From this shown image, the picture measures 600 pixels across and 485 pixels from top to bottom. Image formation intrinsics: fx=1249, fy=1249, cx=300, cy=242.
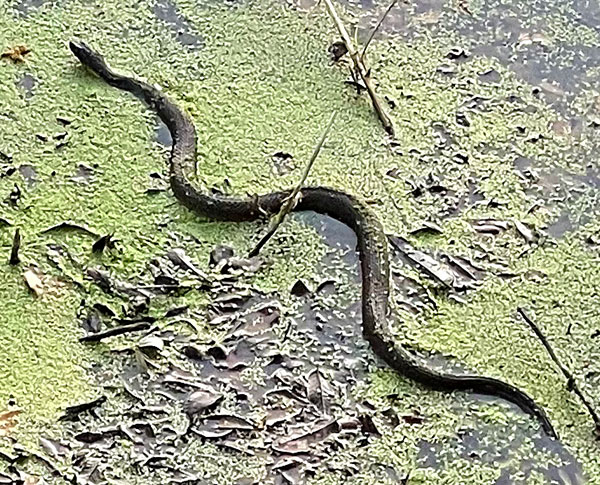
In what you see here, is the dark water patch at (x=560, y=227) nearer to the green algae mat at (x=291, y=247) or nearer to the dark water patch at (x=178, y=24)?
the green algae mat at (x=291, y=247)

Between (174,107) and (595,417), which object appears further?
(174,107)

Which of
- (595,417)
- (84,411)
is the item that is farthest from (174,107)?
(595,417)

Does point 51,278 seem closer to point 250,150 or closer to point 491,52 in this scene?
point 250,150

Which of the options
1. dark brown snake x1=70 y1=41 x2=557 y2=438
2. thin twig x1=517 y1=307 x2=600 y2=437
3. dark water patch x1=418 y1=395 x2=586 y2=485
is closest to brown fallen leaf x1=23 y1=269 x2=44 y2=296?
dark brown snake x1=70 y1=41 x2=557 y2=438

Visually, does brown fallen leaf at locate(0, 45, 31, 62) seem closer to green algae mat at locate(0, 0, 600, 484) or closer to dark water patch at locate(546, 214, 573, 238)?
green algae mat at locate(0, 0, 600, 484)

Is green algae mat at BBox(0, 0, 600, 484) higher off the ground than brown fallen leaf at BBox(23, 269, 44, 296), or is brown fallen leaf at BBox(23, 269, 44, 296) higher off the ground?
green algae mat at BBox(0, 0, 600, 484)

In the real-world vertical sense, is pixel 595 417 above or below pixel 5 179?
above

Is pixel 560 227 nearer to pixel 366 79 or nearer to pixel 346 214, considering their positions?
pixel 346 214

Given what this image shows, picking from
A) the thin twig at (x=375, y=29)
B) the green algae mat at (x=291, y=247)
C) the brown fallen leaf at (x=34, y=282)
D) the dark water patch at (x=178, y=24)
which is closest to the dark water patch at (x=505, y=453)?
the green algae mat at (x=291, y=247)
